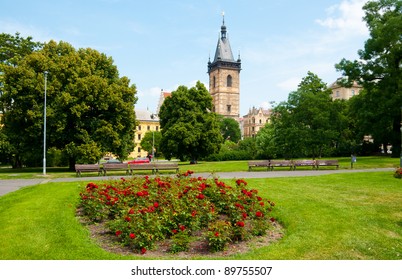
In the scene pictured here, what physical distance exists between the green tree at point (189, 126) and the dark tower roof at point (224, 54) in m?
83.7

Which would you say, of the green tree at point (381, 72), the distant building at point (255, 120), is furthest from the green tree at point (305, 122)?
the distant building at point (255, 120)

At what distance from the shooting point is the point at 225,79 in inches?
5064

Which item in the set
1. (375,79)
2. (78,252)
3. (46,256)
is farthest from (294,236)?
(375,79)

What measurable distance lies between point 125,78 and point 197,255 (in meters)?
28.9

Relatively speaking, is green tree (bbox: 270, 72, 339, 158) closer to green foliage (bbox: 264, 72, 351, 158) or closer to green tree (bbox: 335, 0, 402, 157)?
green foliage (bbox: 264, 72, 351, 158)

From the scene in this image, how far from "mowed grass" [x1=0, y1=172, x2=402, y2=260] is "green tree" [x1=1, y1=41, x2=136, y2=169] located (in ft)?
52.4

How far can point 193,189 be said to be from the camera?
33.6 ft

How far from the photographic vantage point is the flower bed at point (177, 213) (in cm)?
776

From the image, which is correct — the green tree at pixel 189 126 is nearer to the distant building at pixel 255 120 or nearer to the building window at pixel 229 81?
the building window at pixel 229 81

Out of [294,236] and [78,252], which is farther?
[294,236]

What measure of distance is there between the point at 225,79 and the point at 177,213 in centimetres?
12259

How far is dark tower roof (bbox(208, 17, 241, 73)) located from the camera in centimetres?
12650

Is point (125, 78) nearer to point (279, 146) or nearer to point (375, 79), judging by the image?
point (279, 146)
